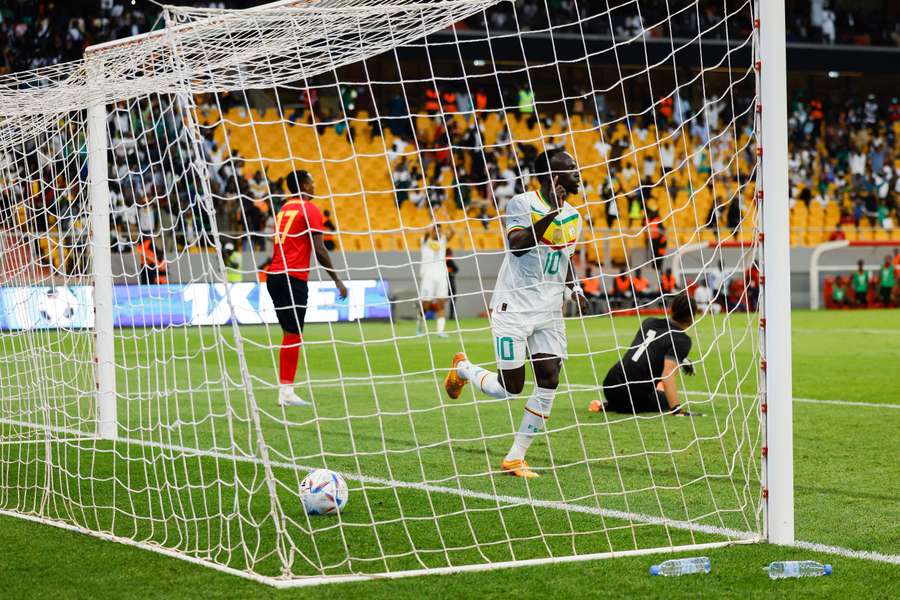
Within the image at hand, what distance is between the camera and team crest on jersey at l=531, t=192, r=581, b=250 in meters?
6.18

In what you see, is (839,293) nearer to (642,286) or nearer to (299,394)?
(642,286)

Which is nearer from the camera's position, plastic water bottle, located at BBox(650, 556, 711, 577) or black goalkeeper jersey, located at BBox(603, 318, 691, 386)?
plastic water bottle, located at BBox(650, 556, 711, 577)

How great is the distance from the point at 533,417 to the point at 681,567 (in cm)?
212

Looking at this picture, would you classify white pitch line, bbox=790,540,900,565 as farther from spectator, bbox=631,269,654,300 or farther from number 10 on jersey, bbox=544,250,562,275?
spectator, bbox=631,269,654,300

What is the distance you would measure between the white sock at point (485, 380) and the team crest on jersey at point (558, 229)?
994mm

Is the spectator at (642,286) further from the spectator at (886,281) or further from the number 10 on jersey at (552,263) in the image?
the number 10 on jersey at (552,263)

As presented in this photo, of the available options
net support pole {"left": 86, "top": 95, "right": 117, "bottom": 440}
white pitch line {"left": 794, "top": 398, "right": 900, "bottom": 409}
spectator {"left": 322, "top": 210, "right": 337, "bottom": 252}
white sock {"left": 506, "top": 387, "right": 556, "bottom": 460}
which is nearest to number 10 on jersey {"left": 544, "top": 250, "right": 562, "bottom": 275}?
white sock {"left": 506, "top": 387, "right": 556, "bottom": 460}

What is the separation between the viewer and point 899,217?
32.4m

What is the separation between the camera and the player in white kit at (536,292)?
6.20 meters

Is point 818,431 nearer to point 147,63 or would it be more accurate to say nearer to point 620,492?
point 620,492

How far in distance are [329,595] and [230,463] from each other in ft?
10.9

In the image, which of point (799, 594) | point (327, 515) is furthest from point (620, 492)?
point (799, 594)

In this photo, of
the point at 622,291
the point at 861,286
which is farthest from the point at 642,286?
the point at 861,286

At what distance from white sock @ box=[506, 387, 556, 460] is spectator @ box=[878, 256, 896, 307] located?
24.2m
